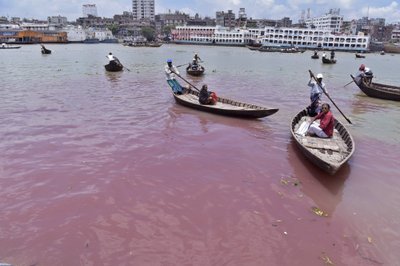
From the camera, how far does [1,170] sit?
28.0ft

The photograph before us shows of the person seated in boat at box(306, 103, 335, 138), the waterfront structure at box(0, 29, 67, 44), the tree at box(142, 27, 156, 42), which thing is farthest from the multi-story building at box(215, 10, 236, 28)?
the person seated in boat at box(306, 103, 335, 138)

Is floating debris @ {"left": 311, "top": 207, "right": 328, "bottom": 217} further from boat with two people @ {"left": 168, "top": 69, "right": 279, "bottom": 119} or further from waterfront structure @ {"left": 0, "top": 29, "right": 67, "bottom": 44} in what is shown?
waterfront structure @ {"left": 0, "top": 29, "right": 67, "bottom": 44}

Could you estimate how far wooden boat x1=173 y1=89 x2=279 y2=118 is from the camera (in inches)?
523

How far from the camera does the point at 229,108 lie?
46.8ft

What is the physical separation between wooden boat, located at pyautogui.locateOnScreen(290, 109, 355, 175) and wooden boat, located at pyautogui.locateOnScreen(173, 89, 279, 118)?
7.33ft

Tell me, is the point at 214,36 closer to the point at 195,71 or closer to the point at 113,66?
the point at 113,66

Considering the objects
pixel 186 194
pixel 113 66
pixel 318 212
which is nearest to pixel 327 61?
pixel 113 66

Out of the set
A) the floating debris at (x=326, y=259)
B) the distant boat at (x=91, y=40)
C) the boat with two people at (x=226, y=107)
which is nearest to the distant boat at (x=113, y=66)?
the boat with two people at (x=226, y=107)

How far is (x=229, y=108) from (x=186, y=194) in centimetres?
722

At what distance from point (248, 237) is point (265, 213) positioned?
38.3 inches

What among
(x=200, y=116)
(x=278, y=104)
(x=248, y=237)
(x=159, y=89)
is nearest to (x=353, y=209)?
(x=248, y=237)

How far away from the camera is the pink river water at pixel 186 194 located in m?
5.79

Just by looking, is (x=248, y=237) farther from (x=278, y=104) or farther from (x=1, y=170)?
(x=278, y=104)

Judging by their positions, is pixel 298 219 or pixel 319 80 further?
pixel 319 80
